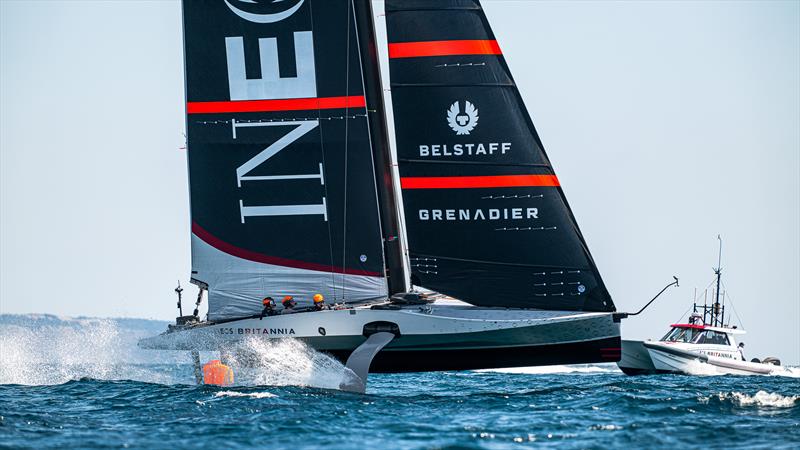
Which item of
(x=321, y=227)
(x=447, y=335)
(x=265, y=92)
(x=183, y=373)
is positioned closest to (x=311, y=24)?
(x=265, y=92)

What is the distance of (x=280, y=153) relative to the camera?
87.4ft

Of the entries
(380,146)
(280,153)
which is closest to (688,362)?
(380,146)

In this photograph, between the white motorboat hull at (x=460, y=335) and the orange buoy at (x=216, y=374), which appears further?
the orange buoy at (x=216, y=374)

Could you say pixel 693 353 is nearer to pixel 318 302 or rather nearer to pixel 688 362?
pixel 688 362

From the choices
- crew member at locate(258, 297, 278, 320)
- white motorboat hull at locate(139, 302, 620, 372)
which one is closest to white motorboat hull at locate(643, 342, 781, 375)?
white motorboat hull at locate(139, 302, 620, 372)

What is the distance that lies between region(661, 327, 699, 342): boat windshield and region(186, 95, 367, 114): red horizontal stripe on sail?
2021cm

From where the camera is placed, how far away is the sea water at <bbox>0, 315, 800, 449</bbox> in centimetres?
1767

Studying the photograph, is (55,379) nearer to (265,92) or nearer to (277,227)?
(277,227)

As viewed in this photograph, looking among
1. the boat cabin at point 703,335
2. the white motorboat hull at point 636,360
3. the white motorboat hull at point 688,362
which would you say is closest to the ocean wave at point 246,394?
the white motorboat hull at point 688,362

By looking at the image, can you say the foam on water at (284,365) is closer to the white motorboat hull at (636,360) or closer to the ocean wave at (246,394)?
the ocean wave at (246,394)

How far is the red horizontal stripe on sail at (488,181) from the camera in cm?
2514

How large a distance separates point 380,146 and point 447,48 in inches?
109

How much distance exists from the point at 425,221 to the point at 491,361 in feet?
11.0

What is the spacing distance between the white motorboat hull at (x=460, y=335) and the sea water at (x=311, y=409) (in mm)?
570
